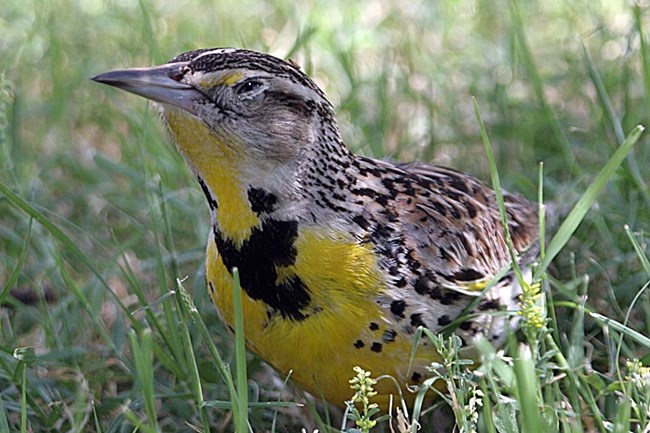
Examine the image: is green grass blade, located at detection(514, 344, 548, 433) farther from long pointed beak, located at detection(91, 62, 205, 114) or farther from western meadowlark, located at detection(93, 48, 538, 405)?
long pointed beak, located at detection(91, 62, 205, 114)

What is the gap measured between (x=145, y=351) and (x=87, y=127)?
289 cm

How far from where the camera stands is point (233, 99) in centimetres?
287

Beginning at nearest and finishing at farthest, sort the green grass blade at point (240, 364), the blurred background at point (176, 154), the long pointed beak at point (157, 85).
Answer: the green grass blade at point (240, 364) < the long pointed beak at point (157, 85) < the blurred background at point (176, 154)

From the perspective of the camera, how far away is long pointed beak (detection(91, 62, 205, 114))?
9.12ft

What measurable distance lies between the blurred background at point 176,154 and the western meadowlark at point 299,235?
0.26 metres

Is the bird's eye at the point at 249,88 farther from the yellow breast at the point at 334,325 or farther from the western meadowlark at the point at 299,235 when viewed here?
the yellow breast at the point at 334,325

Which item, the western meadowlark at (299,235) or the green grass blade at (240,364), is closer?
the green grass blade at (240,364)

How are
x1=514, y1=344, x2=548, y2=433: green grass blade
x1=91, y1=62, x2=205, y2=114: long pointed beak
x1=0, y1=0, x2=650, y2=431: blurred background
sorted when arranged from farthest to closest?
x1=0, y1=0, x2=650, y2=431: blurred background, x1=91, y1=62, x2=205, y2=114: long pointed beak, x1=514, y1=344, x2=548, y2=433: green grass blade

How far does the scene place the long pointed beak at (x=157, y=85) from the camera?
9.12ft

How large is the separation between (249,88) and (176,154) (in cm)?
147

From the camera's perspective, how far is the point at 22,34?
5.33m

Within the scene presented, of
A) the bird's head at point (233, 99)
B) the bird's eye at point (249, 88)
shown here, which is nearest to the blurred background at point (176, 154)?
the bird's head at point (233, 99)

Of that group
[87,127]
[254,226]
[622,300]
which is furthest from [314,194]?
[87,127]

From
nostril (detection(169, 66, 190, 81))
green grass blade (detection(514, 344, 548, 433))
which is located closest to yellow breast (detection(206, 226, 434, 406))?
nostril (detection(169, 66, 190, 81))
